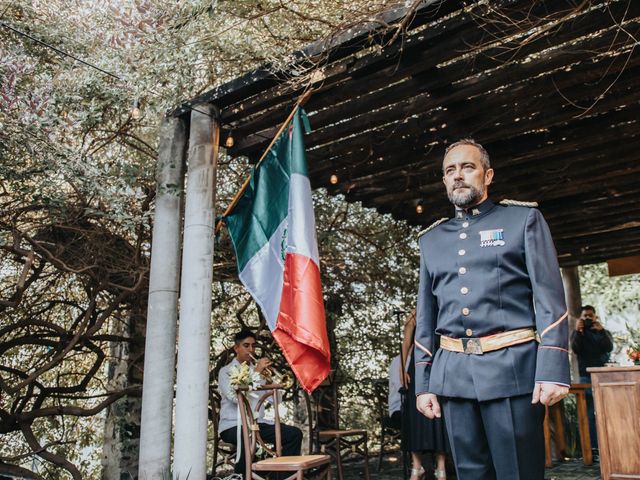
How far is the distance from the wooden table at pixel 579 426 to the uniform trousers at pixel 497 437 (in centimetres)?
496

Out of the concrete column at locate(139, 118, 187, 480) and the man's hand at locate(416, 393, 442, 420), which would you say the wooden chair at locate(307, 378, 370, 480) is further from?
the man's hand at locate(416, 393, 442, 420)

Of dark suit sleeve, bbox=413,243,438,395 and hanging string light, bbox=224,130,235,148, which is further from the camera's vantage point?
hanging string light, bbox=224,130,235,148

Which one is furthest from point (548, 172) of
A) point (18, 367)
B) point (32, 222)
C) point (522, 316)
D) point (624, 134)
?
point (18, 367)

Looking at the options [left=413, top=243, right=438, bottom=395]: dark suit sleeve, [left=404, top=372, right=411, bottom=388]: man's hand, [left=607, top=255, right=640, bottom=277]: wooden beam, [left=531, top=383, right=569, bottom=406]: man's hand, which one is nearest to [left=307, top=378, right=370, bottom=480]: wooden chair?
[left=404, top=372, right=411, bottom=388]: man's hand

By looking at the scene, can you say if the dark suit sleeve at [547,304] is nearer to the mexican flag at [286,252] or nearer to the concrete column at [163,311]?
the mexican flag at [286,252]

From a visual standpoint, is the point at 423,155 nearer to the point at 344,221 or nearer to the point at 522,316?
the point at 344,221

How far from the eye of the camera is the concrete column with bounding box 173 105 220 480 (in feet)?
A: 14.0

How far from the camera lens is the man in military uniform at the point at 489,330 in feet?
6.50

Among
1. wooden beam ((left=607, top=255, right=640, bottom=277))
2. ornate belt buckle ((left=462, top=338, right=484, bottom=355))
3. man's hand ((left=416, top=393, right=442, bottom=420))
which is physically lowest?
man's hand ((left=416, top=393, right=442, bottom=420))

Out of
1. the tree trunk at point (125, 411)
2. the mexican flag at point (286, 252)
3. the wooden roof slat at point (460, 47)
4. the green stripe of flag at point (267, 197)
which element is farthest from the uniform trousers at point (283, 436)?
the wooden roof slat at point (460, 47)

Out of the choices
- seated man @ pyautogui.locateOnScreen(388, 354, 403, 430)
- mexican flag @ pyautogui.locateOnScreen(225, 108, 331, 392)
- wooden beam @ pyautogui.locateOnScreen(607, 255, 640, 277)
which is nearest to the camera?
mexican flag @ pyautogui.locateOnScreen(225, 108, 331, 392)

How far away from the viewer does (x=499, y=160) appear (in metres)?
5.93

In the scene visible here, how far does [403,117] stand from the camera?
5066 mm

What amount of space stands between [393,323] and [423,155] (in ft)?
12.7
